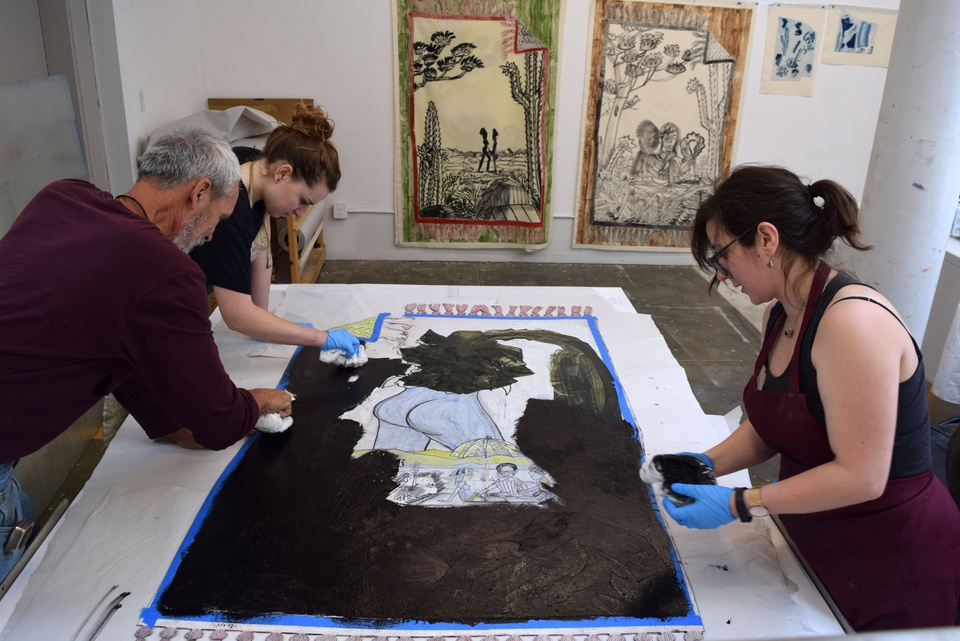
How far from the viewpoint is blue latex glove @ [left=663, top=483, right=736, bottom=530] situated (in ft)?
4.66

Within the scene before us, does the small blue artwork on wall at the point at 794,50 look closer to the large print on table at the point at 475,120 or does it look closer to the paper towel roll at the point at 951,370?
the large print on table at the point at 475,120

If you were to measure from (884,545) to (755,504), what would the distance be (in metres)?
0.28

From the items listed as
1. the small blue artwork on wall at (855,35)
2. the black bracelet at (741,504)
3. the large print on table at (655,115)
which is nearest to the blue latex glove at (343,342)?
the black bracelet at (741,504)

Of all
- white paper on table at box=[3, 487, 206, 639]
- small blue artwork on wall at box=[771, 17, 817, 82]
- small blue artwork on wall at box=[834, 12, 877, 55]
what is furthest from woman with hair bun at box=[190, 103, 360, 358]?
small blue artwork on wall at box=[834, 12, 877, 55]

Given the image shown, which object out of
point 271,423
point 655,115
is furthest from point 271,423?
point 655,115

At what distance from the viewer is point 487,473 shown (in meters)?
1.75

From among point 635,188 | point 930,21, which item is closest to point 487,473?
point 930,21

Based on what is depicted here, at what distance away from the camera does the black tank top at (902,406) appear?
4.47 feet

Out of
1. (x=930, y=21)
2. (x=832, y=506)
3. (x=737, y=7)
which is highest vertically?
(x=737, y=7)

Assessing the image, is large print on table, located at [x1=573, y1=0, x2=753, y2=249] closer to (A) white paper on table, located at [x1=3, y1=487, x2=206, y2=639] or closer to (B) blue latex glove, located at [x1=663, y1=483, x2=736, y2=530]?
(B) blue latex glove, located at [x1=663, y1=483, x2=736, y2=530]

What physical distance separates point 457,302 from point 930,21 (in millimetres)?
1773

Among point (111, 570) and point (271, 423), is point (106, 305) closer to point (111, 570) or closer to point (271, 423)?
point (111, 570)

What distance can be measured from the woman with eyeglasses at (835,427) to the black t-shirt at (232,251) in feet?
4.49

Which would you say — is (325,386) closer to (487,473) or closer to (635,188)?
(487,473)
